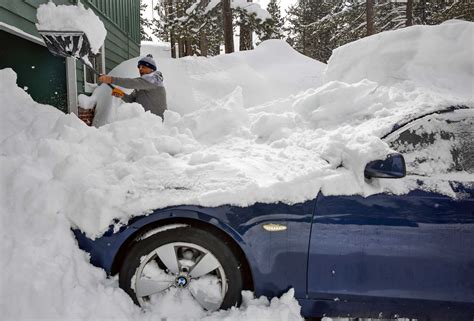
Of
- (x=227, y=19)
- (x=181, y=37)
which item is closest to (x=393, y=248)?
(x=227, y=19)

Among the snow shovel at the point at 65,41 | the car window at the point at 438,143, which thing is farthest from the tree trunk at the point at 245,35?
the car window at the point at 438,143

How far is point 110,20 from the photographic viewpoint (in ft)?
35.6

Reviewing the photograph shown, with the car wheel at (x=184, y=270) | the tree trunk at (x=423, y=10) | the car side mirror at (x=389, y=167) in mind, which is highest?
the tree trunk at (x=423, y=10)

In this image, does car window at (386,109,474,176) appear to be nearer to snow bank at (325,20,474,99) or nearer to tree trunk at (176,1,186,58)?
snow bank at (325,20,474,99)

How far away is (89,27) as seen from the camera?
5.65 m

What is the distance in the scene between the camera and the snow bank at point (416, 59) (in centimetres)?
415

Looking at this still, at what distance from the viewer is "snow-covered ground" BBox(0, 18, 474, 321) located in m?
2.30

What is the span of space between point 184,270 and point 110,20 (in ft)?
33.4

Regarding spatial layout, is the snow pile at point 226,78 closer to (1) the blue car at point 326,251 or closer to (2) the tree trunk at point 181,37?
(1) the blue car at point 326,251

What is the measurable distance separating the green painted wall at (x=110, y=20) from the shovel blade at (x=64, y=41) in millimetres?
255

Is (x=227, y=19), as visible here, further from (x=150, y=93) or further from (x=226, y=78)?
(x=150, y=93)

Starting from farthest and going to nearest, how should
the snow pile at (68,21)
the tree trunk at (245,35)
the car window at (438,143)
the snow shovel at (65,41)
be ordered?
the tree trunk at (245,35), the snow pile at (68,21), the snow shovel at (65,41), the car window at (438,143)

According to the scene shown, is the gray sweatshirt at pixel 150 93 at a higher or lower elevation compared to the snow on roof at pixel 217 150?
higher

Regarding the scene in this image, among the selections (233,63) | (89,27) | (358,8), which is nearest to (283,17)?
(358,8)
